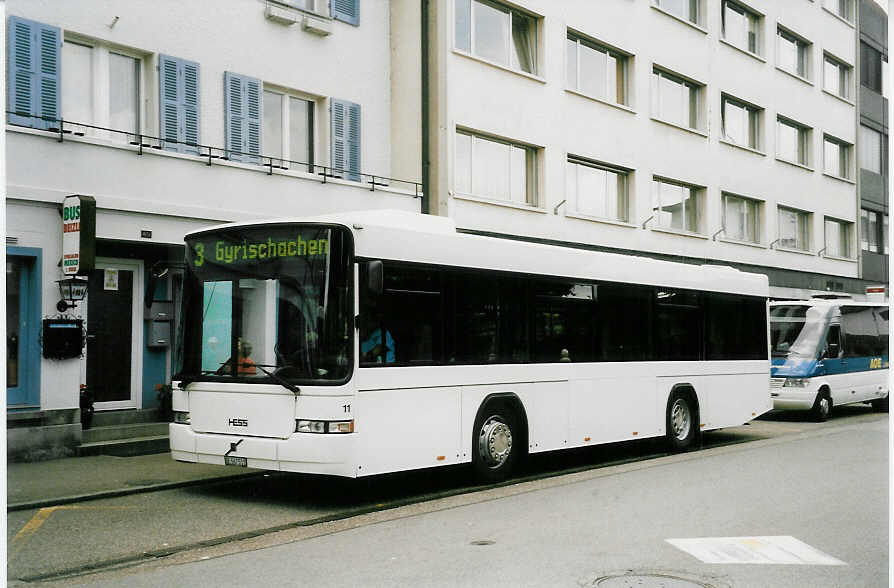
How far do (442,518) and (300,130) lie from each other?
34.7ft

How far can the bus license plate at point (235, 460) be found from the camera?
955 cm

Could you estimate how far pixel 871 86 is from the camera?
3950cm

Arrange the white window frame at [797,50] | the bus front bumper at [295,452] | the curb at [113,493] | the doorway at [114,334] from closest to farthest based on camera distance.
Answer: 1. the bus front bumper at [295,452]
2. the curb at [113,493]
3. the doorway at [114,334]
4. the white window frame at [797,50]

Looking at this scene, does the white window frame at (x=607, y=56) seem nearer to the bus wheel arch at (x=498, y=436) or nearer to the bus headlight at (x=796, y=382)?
the bus headlight at (x=796, y=382)

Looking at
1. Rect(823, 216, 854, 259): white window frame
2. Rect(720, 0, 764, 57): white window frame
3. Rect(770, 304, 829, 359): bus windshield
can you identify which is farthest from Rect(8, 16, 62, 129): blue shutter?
Rect(823, 216, 854, 259): white window frame

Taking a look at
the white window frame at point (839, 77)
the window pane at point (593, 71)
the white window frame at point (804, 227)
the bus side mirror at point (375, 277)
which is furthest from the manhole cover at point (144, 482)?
the white window frame at point (839, 77)

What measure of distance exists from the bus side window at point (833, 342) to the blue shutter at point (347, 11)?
12111 millimetres

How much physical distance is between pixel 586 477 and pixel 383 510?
3.16 m

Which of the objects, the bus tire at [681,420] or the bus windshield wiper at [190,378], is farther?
the bus tire at [681,420]

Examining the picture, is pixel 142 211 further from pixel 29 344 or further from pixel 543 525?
pixel 543 525

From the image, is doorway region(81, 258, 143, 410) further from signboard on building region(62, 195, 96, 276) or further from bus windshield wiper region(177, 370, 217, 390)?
bus windshield wiper region(177, 370, 217, 390)

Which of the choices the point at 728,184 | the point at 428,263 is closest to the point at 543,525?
the point at 428,263

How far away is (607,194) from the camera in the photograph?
82.3ft

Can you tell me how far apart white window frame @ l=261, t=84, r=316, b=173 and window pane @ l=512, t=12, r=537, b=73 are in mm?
6112
